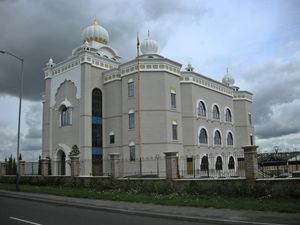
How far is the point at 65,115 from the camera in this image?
44719 millimetres

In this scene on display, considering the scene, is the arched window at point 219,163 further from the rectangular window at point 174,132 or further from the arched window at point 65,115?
the arched window at point 65,115

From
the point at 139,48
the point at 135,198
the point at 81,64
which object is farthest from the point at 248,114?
the point at 135,198

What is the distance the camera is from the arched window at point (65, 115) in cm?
4361

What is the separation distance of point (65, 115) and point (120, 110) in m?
7.12

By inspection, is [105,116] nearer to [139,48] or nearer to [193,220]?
[139,48]

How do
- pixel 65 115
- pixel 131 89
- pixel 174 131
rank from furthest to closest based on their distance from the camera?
pixel 65 115
pixel 131 89
pixel 174 131

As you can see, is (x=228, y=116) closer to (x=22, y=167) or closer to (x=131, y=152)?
(x=131, y=152)

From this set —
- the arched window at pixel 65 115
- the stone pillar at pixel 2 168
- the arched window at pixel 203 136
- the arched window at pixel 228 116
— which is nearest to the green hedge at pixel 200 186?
the arched window at pixel 65 115

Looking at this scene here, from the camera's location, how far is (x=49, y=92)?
47.2 m

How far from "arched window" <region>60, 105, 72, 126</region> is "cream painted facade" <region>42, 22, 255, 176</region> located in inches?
4.7

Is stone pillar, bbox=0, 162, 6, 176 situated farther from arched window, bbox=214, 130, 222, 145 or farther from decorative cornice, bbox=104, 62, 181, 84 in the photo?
arched window, bbox=214, 130, 222, 145

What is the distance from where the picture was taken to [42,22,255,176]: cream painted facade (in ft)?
131

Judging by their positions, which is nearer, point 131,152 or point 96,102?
point 131,152

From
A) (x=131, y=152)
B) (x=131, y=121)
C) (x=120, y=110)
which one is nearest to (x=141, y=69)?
(x=120, y=110)
